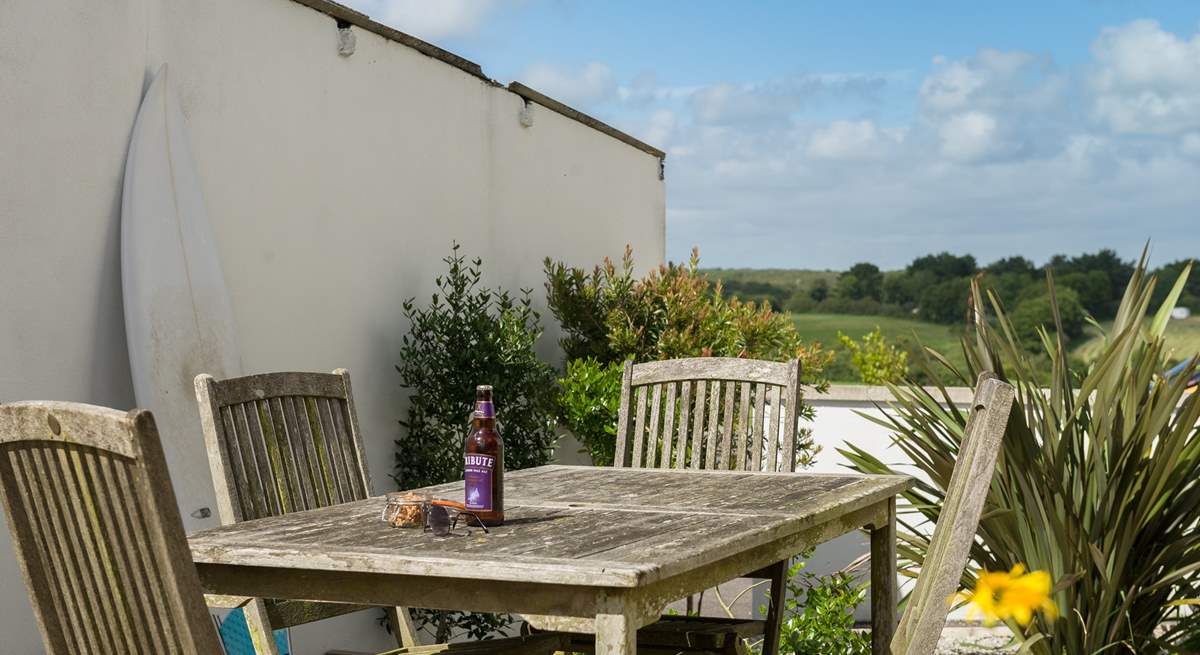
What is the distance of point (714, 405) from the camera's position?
3752mm

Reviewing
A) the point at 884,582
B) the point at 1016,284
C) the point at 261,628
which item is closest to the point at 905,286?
the point at 1016,284

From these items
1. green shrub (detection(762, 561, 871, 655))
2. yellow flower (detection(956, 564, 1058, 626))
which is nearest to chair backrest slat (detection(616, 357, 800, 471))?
green shrub (detection(762, 561, 871, 655))

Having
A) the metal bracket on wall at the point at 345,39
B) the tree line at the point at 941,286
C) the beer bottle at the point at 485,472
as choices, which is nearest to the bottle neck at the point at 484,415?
the beer bottle at the point at 485,472

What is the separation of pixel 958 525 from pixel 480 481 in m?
0.84

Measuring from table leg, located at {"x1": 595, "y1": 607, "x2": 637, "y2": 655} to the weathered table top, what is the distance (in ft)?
0.18

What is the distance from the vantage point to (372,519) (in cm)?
238

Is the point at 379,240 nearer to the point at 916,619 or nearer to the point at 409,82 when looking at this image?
the point at 409,82

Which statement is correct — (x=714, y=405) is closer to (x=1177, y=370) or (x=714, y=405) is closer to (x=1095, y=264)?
(x=1177, y=370)

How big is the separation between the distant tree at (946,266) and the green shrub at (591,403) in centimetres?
2402

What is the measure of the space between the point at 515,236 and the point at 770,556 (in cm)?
417

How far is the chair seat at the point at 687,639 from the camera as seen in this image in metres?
2.84

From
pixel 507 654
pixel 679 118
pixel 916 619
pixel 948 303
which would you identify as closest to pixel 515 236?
pixel 507 654

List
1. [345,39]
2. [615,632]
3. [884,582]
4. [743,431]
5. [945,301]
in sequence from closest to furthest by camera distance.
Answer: [615,632] → [884,582] → [743,431] → [345,39] → [945,301]

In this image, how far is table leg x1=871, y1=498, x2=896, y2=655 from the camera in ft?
9.75
